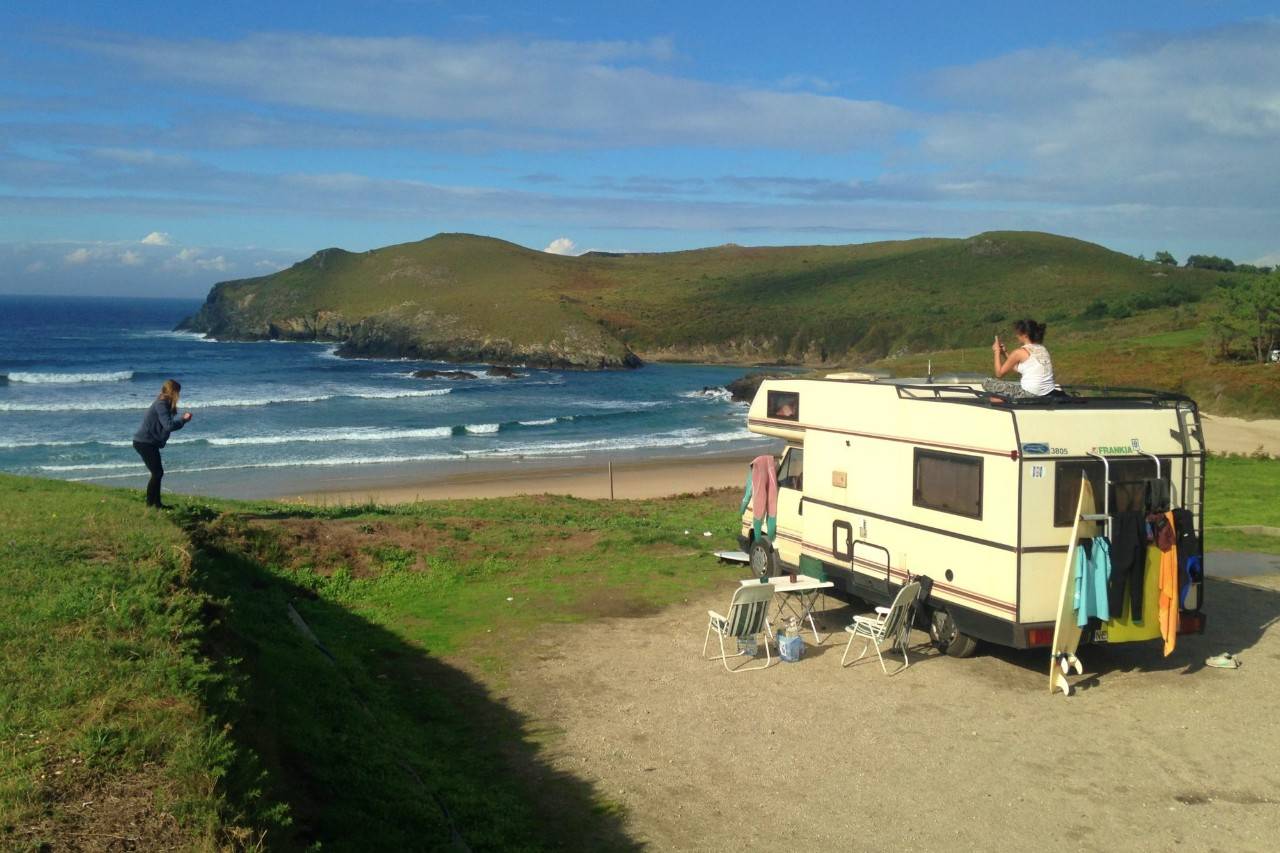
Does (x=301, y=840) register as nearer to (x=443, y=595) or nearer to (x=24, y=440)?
(x=443, y=595)

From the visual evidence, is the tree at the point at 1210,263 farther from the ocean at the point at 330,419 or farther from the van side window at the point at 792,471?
the van side window at the point at 792,471

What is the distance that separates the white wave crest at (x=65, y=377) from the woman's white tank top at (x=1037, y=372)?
64.5 metres

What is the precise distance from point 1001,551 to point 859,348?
8974cm

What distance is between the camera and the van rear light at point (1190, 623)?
956cm

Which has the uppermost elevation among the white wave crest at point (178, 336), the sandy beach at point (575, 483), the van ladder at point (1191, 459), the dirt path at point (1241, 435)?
the white wave crest at point (178, 336)

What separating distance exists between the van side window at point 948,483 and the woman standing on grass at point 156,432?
834cm

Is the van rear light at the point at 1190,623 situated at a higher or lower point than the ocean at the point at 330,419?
higher

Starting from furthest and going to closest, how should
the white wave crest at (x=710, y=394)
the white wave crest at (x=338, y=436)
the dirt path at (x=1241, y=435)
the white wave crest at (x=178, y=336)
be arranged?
the white wave crest at (x=178, y=336) < the white wave crest at (x=710, y=394) < the white wave crest at (x=338, y=436) < the dirt path at (x=1241, y=435)

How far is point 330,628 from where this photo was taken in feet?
35.2

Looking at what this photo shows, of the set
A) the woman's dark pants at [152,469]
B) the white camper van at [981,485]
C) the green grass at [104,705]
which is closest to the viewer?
the green grass at [104,705]

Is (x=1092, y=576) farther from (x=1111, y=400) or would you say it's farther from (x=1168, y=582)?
(x=1111, y=400)

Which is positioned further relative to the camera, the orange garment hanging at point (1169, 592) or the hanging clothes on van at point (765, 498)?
the hanging clothes on van at point (765, 498)

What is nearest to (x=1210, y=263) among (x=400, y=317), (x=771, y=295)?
(x=771, y=295)

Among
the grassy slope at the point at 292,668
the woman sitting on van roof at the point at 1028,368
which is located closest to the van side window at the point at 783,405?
the grassy slope at the point at 292,668
